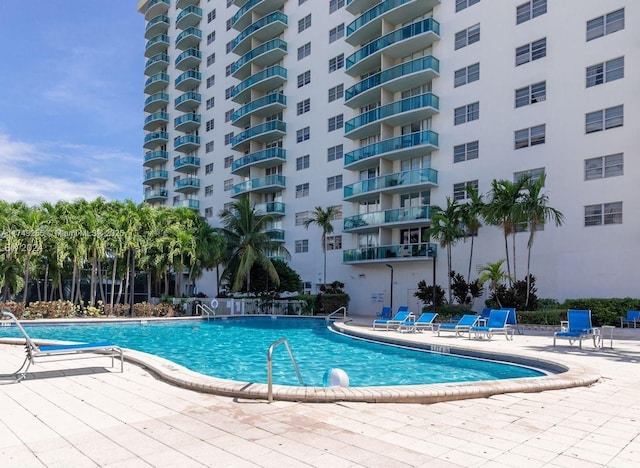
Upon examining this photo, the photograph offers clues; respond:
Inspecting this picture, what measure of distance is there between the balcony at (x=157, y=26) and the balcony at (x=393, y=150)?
37.0 metres

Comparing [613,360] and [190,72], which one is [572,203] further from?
[190,72]

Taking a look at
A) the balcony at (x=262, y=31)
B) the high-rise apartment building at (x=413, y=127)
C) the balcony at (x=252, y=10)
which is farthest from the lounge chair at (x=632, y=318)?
the balcony at (x=252, y=10)

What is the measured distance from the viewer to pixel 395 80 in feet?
106

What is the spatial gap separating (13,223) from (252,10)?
3005cm

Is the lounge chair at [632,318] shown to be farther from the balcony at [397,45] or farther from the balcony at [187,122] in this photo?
the balcony at [187,122]

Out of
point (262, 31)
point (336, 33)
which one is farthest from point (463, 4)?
point (262, 31)

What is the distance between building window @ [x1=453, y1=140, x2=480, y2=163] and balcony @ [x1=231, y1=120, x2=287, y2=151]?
17.2 metres

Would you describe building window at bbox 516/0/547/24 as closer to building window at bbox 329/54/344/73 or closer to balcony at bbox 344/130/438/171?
balcony at bbox 344/130/438/171

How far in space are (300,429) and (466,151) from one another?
27.1 metres

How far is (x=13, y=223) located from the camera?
82.9ft

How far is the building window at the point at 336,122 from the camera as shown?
124 feet

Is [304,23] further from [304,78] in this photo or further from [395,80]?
[395,80]

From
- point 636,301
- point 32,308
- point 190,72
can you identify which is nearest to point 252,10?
point 190,72

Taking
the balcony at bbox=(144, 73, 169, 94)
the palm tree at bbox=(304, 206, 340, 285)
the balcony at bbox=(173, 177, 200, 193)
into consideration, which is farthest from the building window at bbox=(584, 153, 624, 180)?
the balcony at bbox=(144, 73, 169, 94)
